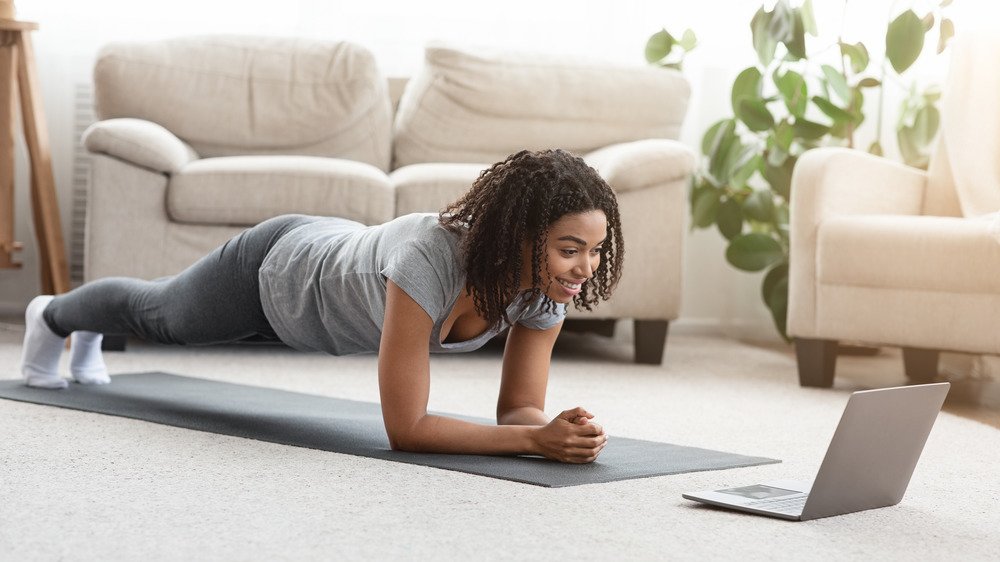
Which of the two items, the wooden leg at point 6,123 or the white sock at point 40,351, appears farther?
the wooden leg at point 6,123

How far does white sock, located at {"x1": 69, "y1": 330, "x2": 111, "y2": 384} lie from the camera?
2.44m

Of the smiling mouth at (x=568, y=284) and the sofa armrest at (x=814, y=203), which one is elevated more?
the smiling mouth at (x=568, y=284)

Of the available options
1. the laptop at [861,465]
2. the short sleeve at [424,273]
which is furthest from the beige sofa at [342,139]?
the laptop at [861,465]

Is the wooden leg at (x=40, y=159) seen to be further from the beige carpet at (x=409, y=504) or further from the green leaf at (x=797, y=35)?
the green leaf at (x=797, y=35)

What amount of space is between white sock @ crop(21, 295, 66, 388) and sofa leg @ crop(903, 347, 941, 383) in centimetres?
206

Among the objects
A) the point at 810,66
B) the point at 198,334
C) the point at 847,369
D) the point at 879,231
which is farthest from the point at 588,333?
the point at 198,334

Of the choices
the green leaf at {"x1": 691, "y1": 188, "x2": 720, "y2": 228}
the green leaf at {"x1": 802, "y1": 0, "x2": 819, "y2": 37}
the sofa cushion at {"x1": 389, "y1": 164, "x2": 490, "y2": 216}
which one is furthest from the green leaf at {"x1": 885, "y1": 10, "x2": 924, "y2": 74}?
the sofa cushion at {"x1": 389, "y1": 164, "x2": 490, "y2": 216}

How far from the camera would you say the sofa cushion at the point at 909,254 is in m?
2.61

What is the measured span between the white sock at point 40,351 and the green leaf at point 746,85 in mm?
2132

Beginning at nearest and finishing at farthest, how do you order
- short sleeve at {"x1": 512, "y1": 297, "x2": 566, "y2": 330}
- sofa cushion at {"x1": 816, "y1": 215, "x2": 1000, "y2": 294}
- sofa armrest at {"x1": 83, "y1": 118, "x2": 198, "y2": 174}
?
1. short sleeve at {"x1": 512, "y1": 297, "x2": 566, "y2": 330}
2. sofa cushion at {"x1": 816, "y1": 215, "x2": 1000, "y2": 294}
3. sofa armrest at {"x1": 83, "y1": 118, "x2": 198, "y2": 174}

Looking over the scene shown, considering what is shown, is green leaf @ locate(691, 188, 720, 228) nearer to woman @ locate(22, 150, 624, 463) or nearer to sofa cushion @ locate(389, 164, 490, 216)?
sofa cushion @ locate(389, 164, 490, 216)

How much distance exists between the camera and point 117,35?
3971 millimetres

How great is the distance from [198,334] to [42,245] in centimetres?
158

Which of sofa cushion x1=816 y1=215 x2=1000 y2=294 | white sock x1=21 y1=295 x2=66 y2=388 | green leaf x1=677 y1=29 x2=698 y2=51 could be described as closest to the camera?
white sock x1=21 y1=295 x2=66 y2=388
